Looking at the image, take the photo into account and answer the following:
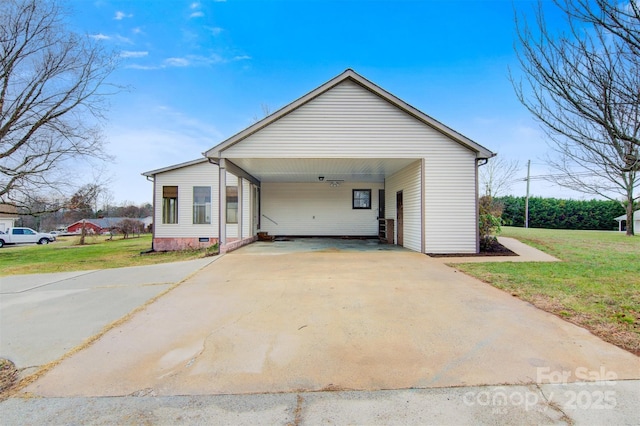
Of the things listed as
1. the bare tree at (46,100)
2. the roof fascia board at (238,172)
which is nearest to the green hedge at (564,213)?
the roof fascia board at (238,172)

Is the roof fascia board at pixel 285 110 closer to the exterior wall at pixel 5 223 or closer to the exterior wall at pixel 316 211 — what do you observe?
the exterior wall at pixel 316 211

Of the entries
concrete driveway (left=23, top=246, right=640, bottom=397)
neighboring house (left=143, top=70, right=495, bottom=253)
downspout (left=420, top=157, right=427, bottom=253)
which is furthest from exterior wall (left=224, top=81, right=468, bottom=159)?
concrete driveway (left=23, top=246, right=640, bottom=397)

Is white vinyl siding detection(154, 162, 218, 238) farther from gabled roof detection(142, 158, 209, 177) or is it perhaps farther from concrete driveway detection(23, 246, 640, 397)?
concrete driveway detection(23, 246, 640, 397)

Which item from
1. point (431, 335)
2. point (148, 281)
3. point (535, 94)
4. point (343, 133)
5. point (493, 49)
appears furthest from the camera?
point (493, 49)

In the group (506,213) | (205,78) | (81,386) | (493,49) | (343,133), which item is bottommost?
(81,386)

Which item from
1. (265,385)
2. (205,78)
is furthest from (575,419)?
(205,78)

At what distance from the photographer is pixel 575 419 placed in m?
2.14

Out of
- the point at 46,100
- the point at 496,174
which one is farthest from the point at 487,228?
the point at 46,100

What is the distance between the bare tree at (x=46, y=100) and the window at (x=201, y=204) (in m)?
6.51

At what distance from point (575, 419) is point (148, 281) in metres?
6.88

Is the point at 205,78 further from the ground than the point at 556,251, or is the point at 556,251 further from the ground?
the point at 205,78

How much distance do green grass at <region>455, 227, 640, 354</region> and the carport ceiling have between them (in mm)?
4677

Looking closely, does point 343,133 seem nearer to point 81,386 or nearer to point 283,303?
point 283,303

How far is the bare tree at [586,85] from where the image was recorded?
4035 millimetres
